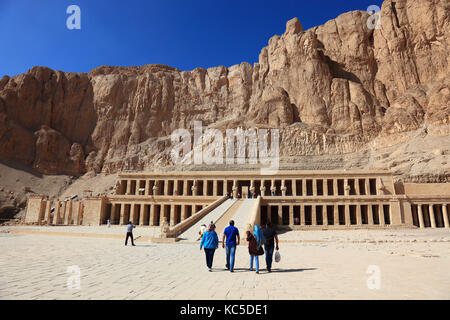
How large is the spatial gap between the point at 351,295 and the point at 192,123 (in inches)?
3433

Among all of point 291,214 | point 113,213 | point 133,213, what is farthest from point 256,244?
point 113,213

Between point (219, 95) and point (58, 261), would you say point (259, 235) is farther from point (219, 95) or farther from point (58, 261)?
point (219, 95)

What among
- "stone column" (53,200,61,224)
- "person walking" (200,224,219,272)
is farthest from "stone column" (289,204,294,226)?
"stone column" (53,200,61,224)

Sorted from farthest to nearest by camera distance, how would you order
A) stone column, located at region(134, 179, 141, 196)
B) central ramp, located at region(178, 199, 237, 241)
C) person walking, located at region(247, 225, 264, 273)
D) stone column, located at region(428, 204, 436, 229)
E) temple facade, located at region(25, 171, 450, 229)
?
stone column, located at region(134, 179, 141, 196) → temple facade, located at region(25, 171, 450, 229) → stone column, located at region(428, 204, 436, 229) → central ramp, located at region(178, 199, 237, 241) → person walking, located at region(247, 225, 264, 273)

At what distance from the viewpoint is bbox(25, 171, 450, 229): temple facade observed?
35.8m

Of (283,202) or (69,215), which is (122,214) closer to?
(69,215)

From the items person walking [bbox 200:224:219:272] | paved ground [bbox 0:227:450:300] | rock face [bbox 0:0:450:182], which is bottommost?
paved ground [bbox 0:227:450:300]

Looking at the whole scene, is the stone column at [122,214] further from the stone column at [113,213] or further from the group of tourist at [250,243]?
the group of tourist at [250,243]

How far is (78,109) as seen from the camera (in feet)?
297

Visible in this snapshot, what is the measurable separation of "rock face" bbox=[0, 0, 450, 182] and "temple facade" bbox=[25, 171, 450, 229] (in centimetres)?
1626

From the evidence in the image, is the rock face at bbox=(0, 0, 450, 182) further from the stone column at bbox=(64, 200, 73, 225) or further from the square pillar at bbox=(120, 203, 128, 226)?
the square pillar at bbox=(120, 203, 128, 226)

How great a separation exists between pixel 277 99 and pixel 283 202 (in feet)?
150
